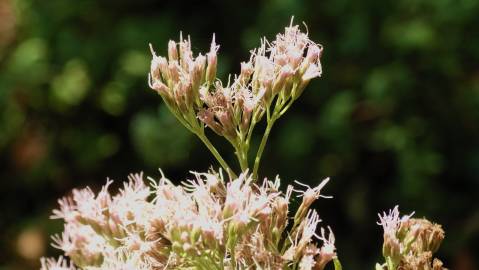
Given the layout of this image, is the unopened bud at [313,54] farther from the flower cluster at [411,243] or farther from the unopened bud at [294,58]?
the flower cluster at [411,243]

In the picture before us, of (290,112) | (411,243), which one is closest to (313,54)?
(411,243)

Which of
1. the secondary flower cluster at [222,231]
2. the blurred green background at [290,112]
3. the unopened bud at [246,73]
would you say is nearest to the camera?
the secondary flower cluster at [222,231]

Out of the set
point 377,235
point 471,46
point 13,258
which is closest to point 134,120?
point 13,258

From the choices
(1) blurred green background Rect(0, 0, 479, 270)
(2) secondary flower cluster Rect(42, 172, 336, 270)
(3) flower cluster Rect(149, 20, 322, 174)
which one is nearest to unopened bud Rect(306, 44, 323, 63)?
(3) flower cluster Rect(149, 20, 322, 174)

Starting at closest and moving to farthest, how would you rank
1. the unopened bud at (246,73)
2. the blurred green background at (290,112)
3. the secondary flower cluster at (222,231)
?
the secondary flower cluster at (222,231) → the unopened bud at (246,73) → the blurred green background at (290,112)

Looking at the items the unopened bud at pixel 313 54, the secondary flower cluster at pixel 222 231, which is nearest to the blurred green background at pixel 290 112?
the unopened bud at pixel 313 54

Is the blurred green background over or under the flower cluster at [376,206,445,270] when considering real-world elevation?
over

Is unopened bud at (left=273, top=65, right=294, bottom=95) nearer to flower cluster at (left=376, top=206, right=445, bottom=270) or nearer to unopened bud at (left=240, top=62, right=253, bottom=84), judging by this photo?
unopened bud at (left=240, top=62, right=253, bottom=84)

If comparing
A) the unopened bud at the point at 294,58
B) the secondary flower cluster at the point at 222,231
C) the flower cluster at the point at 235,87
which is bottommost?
the secondary flower cluster at the point at 222,231

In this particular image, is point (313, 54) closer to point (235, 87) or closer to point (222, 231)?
point (235, 87)
